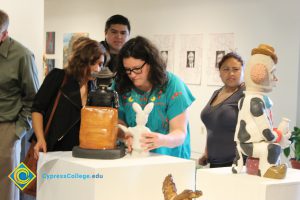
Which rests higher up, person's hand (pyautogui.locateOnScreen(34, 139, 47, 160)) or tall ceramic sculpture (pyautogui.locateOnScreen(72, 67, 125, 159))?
tall ceramic sculpture (pyautogui.locateOnScreen(72, 67, 125, 159))

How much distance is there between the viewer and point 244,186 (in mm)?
1484

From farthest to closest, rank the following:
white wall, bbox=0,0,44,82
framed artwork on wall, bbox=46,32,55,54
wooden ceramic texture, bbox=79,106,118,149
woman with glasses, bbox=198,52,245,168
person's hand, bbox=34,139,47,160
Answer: framed artwork on wall, bbox=46,32,55,54, white wall, bbox=0,0,44,82, woman with glasses, bbox=198,52,245,168, person's hand, bbox=34,139,47,160, wooden ceramic texture, bbox=79,106,118,149

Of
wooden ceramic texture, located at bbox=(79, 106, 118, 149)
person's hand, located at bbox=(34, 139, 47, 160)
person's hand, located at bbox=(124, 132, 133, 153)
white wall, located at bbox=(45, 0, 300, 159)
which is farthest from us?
white wall, located at bbox=(45, 0, 300, 159)

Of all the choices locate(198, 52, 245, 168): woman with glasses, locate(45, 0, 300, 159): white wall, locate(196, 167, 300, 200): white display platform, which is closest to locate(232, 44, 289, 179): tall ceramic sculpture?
locate(196, 167, 300, 200): white display platform

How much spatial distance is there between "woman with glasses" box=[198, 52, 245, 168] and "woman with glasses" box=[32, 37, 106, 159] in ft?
2.34

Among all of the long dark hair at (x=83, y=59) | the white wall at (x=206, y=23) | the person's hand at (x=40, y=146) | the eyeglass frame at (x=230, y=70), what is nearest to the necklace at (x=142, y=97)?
the long dark hair at (x=83, y=59)

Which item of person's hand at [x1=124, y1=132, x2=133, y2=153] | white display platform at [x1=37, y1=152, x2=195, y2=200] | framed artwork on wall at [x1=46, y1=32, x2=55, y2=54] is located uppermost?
framed artwork on wall at [x1=46, y1=32, x2=55, y2=54]

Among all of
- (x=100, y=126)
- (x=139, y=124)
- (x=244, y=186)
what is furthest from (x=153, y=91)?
(x=244, y=186)

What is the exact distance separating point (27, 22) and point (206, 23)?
2.81 metres

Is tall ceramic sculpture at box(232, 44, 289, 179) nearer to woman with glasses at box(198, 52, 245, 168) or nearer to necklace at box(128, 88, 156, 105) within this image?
necklace at box(128, 88, 156, 105)

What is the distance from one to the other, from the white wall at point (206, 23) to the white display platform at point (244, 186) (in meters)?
3.15

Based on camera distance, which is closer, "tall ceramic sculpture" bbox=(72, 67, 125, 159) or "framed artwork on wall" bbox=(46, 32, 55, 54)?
"tall ceramic sculpture" bbox=(72, 67, 125, 159)

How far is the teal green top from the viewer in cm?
195

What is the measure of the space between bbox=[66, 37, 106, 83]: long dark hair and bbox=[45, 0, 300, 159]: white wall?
9.51 feet
